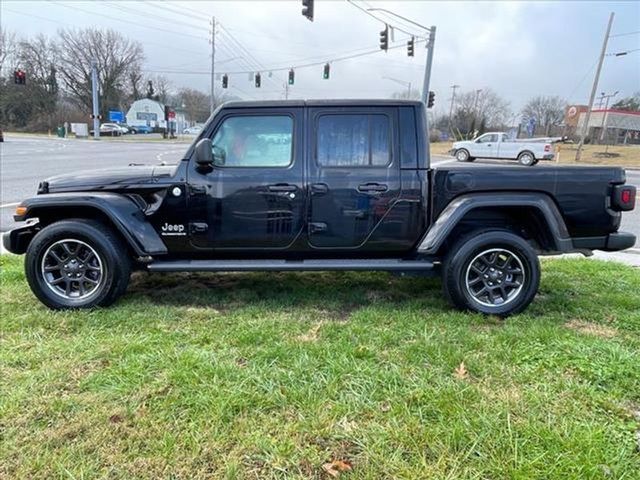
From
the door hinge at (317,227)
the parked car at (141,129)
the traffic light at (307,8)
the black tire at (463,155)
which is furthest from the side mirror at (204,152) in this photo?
the parked car at (141,129)

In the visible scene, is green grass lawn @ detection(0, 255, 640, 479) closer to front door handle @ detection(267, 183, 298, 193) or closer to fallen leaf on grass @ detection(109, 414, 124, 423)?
fallen leaf on grass @ detection(109, 414, 124, 423)

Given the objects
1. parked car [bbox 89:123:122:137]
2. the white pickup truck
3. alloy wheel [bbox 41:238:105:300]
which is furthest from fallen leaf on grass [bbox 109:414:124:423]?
parked car [bbox 89:123:122:137]

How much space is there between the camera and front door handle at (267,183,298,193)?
3.97 meters

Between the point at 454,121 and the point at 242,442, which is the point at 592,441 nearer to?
the point at 242,442

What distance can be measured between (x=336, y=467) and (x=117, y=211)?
2.87 m

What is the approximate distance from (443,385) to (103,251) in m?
3.01

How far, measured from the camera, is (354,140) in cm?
409

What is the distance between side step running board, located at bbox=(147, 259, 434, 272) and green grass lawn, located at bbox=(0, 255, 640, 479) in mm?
386

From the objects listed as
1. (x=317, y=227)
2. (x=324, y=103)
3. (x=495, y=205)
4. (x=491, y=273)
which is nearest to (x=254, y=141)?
(x=324, y=103)

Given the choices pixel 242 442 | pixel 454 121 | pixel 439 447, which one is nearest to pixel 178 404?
pixel 242 442

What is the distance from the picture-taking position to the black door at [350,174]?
3.99 m

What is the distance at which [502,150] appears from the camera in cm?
2619

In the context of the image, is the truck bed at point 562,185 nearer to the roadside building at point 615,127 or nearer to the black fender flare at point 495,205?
the black fender flare at point 495,205

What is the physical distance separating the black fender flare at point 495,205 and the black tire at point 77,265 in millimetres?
2734
